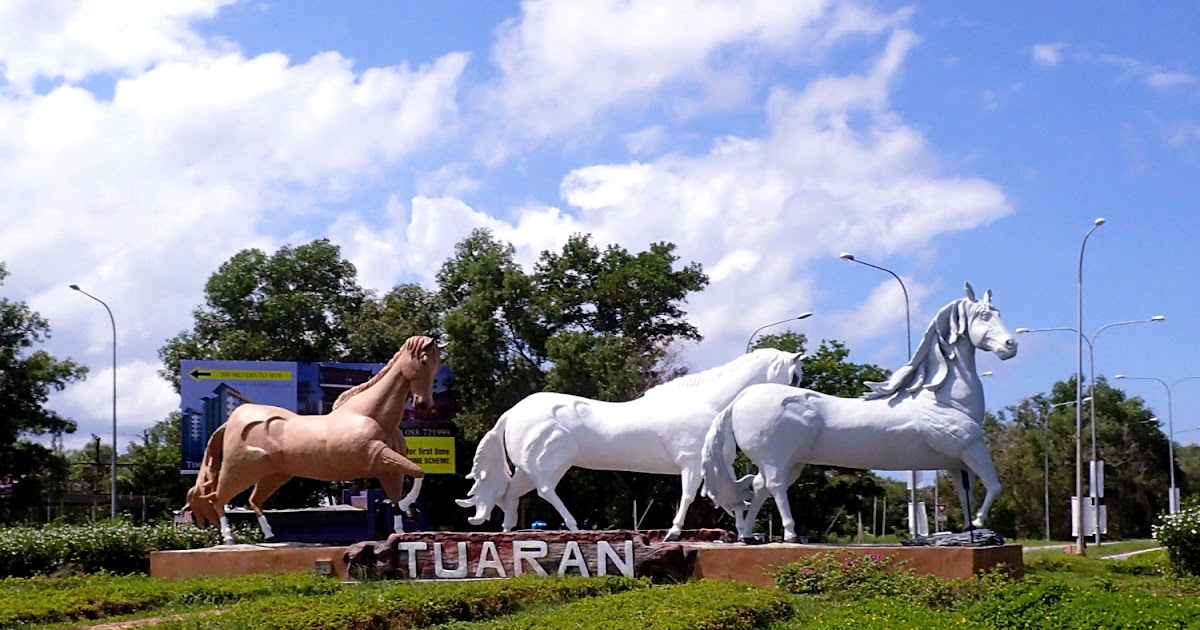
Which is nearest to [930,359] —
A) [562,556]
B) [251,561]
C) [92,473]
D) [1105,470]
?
[562,556]

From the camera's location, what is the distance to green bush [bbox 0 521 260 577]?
19484 mm

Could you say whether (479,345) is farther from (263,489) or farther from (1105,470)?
(1105,470)

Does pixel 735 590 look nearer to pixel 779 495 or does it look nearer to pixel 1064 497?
pixel 779 495

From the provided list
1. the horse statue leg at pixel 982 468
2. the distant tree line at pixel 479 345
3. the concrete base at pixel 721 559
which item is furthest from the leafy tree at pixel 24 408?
the horse statue leg at pixel 982 468

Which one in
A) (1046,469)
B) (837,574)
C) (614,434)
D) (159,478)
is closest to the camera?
(837,574)

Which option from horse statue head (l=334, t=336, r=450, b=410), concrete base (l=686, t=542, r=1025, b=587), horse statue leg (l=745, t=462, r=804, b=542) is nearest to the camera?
concrete base (l=686, t=542, r=1025, b=587)

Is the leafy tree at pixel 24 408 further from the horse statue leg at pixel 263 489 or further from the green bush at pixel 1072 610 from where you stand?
the green bush at pixel 1072 610

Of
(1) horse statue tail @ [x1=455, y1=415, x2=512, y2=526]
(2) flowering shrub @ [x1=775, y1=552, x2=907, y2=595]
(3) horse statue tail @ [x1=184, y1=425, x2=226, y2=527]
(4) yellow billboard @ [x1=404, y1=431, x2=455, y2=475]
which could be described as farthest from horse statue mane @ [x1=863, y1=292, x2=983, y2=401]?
(4) yellow billboard @ [x1=404, y1=431, x2=455, y2=475]

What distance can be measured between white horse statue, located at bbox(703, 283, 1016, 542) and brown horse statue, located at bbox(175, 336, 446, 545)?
485cm

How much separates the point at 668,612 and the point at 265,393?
23.8m

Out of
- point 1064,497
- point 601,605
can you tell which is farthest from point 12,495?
point 1064,497

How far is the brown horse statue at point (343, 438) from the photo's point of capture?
58.3ft

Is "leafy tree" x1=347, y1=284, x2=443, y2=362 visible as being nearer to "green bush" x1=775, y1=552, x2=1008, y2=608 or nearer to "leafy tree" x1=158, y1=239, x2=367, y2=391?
"leafy tree" x1=158, y1=239, x2=367, y2=391

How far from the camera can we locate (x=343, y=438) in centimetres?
1775
